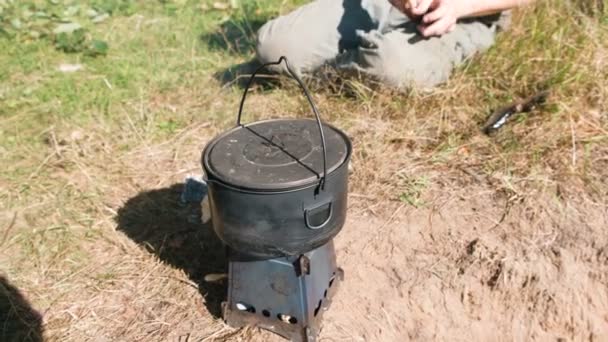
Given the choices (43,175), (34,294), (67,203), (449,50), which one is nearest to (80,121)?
(43,175)

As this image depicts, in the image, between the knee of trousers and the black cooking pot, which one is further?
the knee of trousers

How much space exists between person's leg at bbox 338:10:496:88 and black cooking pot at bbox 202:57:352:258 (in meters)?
1.05

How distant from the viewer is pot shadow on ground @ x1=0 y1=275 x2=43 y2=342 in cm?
200

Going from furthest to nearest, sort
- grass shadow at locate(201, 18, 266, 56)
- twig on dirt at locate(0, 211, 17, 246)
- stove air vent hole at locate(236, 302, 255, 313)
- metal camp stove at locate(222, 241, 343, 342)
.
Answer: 1. grass shadow at locate(201, 18, 266, 56)
2. twig on dirt at locate(0, 211, 17, 246)
3. stove air vent hole at locate(236, 302, 255, 313)
4. metal camp stove at locate(222, 241, 343, 342)

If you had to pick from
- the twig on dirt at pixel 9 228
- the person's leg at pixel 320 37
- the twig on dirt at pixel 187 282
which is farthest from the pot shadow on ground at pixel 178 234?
the person's leg at pixel 320 37

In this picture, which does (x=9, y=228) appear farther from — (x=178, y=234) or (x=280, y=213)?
(x=280, y=213)

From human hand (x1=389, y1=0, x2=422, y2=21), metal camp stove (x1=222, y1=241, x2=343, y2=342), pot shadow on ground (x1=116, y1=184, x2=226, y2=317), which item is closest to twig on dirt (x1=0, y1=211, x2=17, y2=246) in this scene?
pot shadow on ground (x1=116, y1=184, x2=226, y2=317)

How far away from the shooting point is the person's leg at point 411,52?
2.75m

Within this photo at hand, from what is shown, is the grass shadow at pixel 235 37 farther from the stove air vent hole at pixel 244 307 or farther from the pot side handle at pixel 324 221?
the pot side handle at pixel 324 221

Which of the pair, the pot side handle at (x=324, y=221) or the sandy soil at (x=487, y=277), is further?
the sandy soil at (x=487, y=277)

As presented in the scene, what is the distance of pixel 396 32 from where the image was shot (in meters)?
2.81

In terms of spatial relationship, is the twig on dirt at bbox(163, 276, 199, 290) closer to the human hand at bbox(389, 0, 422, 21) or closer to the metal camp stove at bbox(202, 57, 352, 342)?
the metal camp stove at bbox(202, 57, 352, 342)

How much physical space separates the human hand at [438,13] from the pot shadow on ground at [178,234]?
122 centimetres

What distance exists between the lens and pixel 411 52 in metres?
2.77
